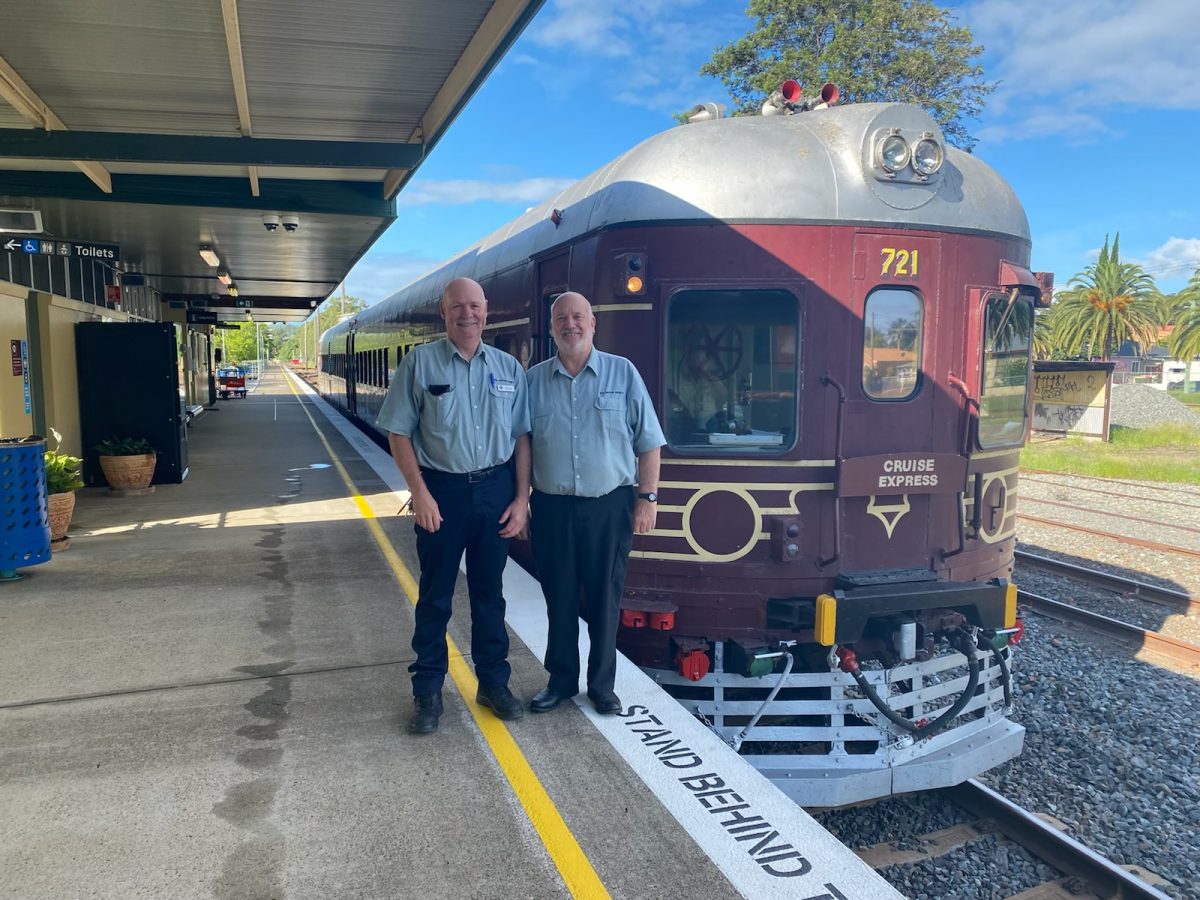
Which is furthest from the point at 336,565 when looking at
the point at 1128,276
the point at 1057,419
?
the point at 1128,276

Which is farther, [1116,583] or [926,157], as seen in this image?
[1116,583]

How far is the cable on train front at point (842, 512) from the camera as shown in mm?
4758

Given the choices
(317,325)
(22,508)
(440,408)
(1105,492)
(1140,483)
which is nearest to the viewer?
(440,408)

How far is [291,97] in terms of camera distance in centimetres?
691

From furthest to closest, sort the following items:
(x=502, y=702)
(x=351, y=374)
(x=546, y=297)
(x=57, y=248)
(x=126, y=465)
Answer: (x=351, y=374) < (x=126, y=465) < (x=57, y=248) < (x=546, y=297) < (x=502, y=702)

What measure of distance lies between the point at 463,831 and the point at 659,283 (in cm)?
297

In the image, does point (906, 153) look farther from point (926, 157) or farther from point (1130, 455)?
point (1130, 455)

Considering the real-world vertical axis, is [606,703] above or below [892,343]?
below

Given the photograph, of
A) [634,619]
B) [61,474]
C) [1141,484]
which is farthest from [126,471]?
[1141,484]

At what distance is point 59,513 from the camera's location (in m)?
7.77

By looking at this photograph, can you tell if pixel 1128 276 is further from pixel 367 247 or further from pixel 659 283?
pixel 659 283

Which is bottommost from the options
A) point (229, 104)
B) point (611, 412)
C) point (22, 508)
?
point (22, 508)

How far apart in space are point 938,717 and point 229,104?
22.4ft

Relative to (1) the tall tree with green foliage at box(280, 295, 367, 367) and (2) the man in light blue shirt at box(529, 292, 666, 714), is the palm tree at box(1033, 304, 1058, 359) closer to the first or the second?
(1) the tall tree with green foliage at box(280, 295, 367, 367)
